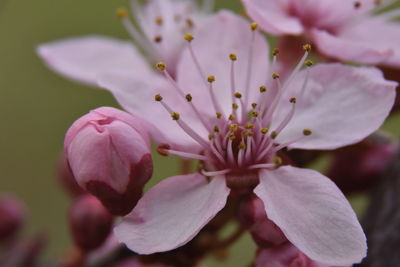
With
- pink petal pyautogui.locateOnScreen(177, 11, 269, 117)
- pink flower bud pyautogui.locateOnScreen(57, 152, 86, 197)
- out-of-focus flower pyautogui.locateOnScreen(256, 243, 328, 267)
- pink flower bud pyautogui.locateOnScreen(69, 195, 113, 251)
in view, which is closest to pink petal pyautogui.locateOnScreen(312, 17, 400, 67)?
pink petal pyautogui.locateOnScreen(177, 11, 269, 117)

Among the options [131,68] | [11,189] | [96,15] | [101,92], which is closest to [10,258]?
[131,68]

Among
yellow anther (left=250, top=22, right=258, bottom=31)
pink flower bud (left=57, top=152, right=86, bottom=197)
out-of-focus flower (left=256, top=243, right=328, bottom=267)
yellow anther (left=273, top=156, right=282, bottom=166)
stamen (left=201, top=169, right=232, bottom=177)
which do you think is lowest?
pink flower bud (left=57, top=152, right=86, bottom=197)

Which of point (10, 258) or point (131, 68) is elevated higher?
point (131, 68)

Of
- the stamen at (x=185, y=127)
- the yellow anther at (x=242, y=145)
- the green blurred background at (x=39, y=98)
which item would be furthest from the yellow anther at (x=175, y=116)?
the green blurred background at (x=39, y=98)

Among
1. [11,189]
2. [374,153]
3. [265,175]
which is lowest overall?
[11,189]

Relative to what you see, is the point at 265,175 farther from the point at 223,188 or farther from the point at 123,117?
the point at 123,117

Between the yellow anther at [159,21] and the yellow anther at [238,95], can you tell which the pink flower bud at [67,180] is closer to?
the yellow anther at [159,21]

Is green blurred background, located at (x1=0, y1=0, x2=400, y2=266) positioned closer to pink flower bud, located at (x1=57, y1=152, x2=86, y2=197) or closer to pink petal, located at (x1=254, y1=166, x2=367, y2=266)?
pink flower bud, located at (x1=57, y1=152, x2=86, y2=197)
